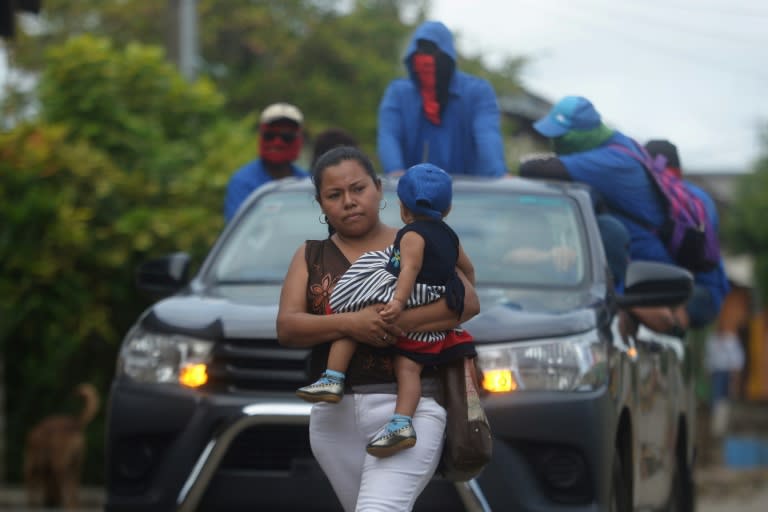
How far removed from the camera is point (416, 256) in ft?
14.6

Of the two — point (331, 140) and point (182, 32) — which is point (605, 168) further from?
point (182, 32)

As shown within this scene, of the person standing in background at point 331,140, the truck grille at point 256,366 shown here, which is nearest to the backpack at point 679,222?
the person standing in background at point 331,140

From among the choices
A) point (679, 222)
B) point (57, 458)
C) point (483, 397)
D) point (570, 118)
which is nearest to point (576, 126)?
point (570, 118)

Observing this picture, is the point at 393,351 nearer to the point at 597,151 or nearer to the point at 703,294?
the point at 597,151

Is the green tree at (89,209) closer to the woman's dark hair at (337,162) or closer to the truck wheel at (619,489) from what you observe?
the truck wheel at (619,489)

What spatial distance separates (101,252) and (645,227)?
5638 mm

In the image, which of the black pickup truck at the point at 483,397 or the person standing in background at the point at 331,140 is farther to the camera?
the person standing in background at the point at 331,140

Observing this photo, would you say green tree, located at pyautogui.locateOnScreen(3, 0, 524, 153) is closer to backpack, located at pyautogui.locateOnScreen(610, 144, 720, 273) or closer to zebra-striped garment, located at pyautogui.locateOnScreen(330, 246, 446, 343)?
backpack, located at pyautogui.locateOnScreen(610, 144, 720, 273)

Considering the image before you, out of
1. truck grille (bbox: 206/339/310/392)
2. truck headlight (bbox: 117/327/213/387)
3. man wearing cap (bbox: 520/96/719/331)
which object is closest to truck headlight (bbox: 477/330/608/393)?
truck grille (bbox: 206/339/310/392)

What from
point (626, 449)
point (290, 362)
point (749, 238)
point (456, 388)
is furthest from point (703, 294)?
point (749, 238)

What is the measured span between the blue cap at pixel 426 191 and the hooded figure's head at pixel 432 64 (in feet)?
12.9

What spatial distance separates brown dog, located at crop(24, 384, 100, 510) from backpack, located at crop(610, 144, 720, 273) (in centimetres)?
493

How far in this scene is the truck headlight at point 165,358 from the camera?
6.09 meters

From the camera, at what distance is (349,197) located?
465 centimetres
